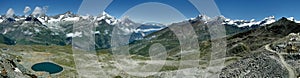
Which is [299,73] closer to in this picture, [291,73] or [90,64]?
[291,73]

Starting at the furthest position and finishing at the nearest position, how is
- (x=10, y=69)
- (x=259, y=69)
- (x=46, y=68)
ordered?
(x=46, y=68) < (x=259, y=69) < (x=10, y=69)

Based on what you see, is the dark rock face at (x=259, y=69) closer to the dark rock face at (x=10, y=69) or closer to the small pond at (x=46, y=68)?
the dark rock face at (x=10, y=69)

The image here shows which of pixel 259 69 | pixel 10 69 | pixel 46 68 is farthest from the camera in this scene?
pixel 46 68

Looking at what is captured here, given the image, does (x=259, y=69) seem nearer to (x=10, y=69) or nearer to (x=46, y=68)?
(x=10, y=69)

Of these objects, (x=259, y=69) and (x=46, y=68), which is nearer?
(x=259, y=69)

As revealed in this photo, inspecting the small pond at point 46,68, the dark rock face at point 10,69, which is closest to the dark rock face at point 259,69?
the dark rock face at point 10,69

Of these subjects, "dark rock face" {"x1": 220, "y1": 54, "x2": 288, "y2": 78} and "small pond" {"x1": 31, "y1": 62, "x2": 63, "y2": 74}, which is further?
"small pond" {"x1": 31, "y1": 62, "x2": 63, "y2": 74}

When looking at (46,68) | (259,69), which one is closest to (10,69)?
(259,69)

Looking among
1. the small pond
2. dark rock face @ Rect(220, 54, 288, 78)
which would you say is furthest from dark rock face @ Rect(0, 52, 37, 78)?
the small pond

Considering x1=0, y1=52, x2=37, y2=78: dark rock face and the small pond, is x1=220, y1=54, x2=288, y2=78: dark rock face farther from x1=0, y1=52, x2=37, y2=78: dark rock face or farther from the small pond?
the small pond

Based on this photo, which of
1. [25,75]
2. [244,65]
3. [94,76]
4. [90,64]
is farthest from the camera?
[90,64]

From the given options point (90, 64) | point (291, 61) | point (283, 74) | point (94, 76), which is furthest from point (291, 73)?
point (90, 64)
